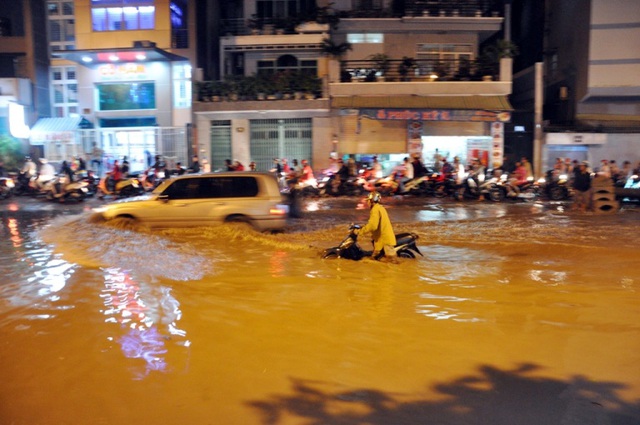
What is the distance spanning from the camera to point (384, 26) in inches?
995

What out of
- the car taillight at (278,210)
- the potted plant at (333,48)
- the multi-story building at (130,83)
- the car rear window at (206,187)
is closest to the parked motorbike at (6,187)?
the multi-story building at (130,83)

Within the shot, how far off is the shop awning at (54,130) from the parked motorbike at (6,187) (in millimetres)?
6582

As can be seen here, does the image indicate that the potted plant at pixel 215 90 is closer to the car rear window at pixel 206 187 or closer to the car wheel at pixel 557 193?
the car rear window at pixel 206 187

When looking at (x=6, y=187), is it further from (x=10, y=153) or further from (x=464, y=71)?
(x=464, y=71)

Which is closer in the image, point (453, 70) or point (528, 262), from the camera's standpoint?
point (528, 262)

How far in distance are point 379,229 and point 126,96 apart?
22.4m

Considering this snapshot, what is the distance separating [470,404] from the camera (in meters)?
4.50

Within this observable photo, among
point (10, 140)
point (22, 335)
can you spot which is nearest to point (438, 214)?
point (22, 335)

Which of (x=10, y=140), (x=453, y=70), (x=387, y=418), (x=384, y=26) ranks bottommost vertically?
(x=387, y=418)

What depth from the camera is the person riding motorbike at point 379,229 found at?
29.4 ft

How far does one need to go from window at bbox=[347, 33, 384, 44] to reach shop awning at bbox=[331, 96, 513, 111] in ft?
10.5

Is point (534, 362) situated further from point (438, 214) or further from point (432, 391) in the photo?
point (438, 214)

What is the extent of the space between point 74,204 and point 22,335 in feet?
47.8

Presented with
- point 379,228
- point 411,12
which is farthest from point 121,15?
point 379,228
